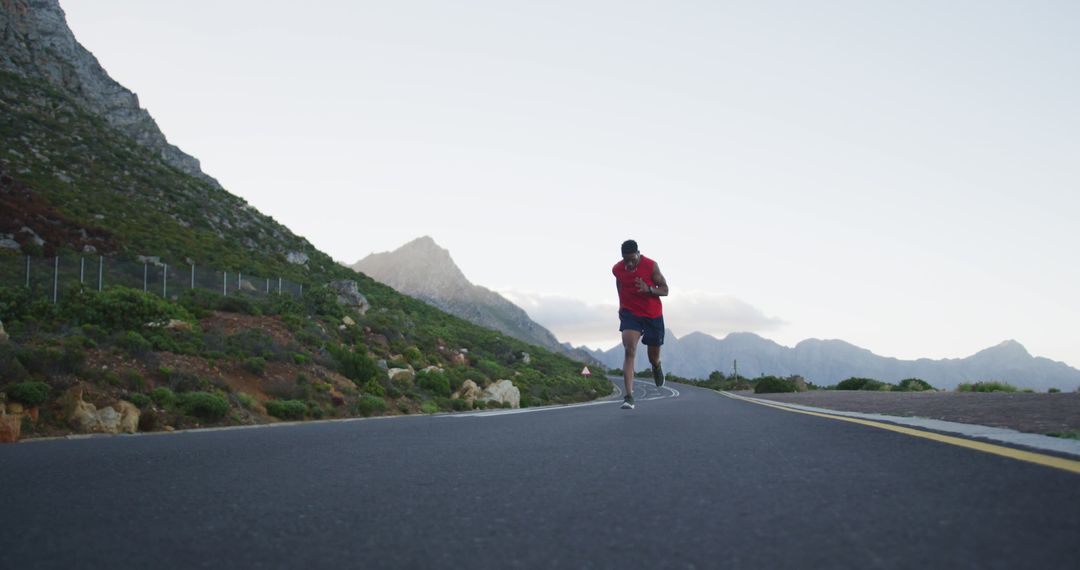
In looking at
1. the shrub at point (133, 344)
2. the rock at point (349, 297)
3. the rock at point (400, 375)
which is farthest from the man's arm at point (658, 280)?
the rock at point (349, 297)

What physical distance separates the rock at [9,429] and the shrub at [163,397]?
391 cm

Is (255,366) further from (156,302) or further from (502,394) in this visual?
(502,394)

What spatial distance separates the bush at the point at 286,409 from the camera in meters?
15.4

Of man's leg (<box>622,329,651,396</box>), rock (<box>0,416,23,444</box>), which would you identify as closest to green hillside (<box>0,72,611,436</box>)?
rock (<box>0,416,23,444</box>)

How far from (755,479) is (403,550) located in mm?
1893

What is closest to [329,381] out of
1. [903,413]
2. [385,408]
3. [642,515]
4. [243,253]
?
[385,408]

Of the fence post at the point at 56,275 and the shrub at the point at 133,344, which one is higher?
the fence post at the point at 56,275

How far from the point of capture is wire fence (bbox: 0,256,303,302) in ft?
80.0

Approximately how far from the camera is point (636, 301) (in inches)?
417

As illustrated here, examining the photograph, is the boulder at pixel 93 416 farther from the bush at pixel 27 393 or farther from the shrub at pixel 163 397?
the shrub at pixel 163 397

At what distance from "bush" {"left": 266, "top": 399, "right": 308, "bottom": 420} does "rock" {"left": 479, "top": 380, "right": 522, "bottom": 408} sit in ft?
41.5

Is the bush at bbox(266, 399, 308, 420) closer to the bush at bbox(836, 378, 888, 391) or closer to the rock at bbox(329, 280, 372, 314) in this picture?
the rock at bbox(329, 280, 372, 314)

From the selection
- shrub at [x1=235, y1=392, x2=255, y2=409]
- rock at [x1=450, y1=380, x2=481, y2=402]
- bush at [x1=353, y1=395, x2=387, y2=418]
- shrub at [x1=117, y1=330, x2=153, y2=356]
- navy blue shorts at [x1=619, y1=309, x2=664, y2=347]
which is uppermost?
navy blue shorts at [x1=619, y1=309, x2=664, y2=347]

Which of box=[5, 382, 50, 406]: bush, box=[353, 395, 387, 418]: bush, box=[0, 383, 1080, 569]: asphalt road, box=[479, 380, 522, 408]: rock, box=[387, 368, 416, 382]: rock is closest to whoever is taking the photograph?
box=[0, 383, 1080, 569]: asphalt road
